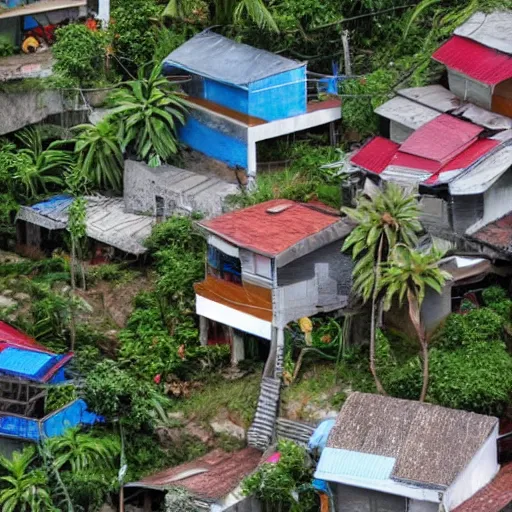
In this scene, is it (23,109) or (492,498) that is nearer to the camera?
(492,498)

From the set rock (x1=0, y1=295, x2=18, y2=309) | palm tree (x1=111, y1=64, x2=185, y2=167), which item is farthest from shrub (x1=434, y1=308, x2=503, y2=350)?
rock (x1=0, y1=295, x2=18, y2=309)

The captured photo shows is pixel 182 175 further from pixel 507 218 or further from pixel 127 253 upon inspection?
pixel 507 218

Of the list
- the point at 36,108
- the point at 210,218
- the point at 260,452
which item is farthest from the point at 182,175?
the point at 260,452

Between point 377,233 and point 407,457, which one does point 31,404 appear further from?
point 407,457

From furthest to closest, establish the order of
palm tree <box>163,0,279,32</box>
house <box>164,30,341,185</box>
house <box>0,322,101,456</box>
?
palm tree <box>163,0,279,32</box>
house <box>164,30,341,185</box>
house <box>0,322,101,456</box>

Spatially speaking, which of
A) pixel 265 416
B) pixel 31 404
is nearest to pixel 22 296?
pixel 31 404

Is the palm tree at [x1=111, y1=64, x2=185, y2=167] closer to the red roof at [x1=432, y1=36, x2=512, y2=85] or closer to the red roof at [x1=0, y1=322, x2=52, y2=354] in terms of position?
the red roof at [x1=0, y1=322, x2=52, y2=354]

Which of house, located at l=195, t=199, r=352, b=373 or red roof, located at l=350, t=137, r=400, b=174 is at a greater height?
red roof, located at l=350, t=137, r=400, b=174
